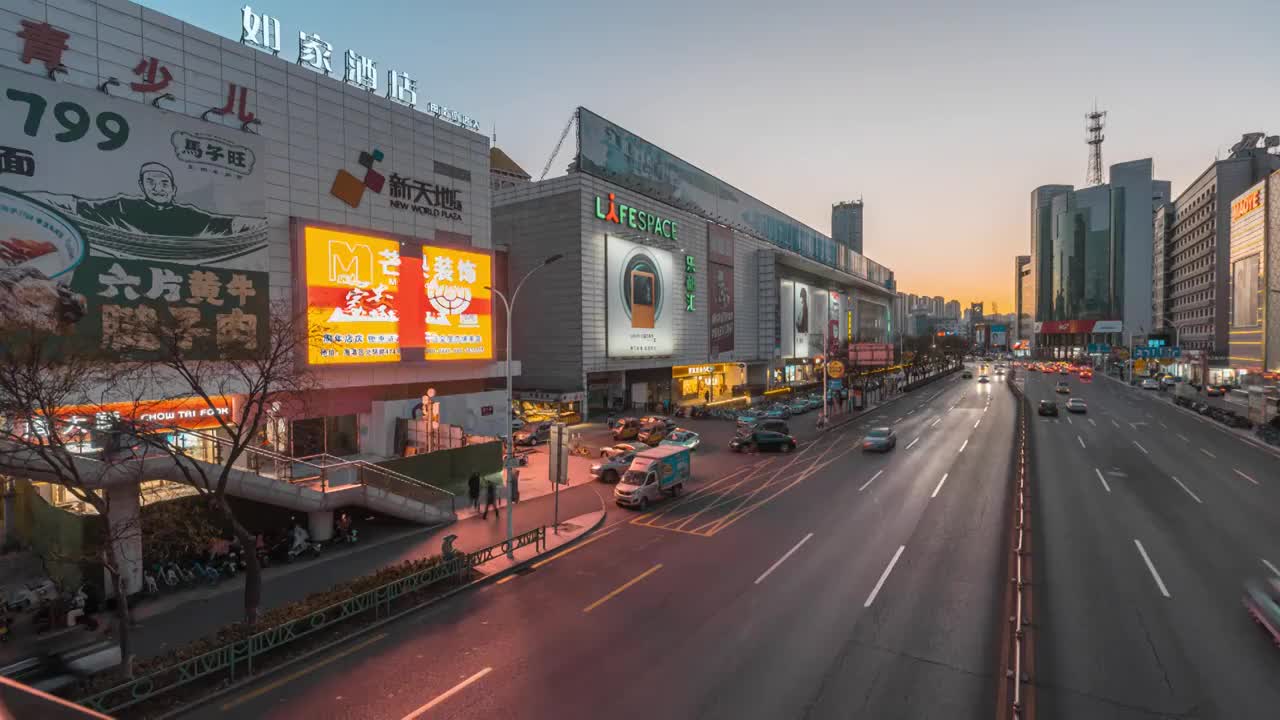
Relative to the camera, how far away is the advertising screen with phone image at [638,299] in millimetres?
56281

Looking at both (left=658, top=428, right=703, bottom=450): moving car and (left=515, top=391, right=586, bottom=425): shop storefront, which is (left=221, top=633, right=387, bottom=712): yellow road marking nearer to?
(left=658, top=428, right=703, bottom=450): moving car

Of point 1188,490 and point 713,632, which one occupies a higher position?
point 713,632

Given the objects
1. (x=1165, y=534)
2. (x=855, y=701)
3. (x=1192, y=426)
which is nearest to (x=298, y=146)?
(x=855, y=701)

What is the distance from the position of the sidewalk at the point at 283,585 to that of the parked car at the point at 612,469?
15.9 ft

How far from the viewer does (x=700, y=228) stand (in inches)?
2749

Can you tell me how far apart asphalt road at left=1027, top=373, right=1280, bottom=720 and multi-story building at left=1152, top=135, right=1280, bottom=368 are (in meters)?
84.2

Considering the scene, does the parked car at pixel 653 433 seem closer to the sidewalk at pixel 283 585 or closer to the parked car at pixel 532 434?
the parked car at pixel 532 434

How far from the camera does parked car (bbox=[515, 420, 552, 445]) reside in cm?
4091

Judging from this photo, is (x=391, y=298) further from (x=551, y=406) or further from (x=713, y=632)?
(x=713, y=632)

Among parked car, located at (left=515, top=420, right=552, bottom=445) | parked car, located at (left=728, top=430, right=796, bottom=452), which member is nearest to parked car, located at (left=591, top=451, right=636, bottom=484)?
parked car, located at (left=515, top=420, right=552, bottom=445)

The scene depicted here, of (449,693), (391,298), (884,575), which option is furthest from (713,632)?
(391,298)

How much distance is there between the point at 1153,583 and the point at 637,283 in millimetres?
47617

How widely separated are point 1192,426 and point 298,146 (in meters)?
69.5

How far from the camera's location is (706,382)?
78.4m
